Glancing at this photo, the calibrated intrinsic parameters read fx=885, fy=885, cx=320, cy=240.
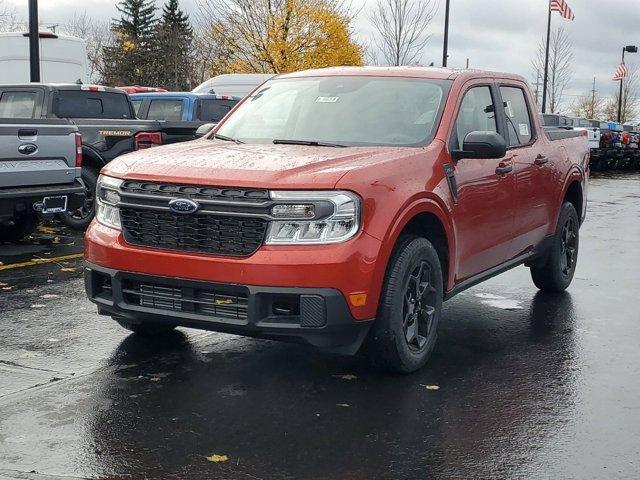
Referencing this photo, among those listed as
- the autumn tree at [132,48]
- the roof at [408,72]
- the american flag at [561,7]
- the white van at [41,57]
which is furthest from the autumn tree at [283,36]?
the roof at [408,72]

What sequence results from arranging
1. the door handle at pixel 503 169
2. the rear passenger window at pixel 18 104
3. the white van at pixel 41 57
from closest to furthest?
the door handle at pixel 503 169 → the rear passenger window at pixel 18 104 → the white van at pixel 41 57

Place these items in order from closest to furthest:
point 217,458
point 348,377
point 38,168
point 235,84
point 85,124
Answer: point 217,458
point 348,377
point 38,168
point 85,124
point 235,84

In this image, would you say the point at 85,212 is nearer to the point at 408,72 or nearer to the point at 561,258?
the point at 561,258

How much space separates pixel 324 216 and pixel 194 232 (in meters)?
0.74

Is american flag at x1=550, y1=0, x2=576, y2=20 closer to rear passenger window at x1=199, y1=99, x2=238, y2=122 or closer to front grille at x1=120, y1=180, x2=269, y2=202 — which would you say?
rear passenger window at x1=199, y1=99, x2=238, y2=122

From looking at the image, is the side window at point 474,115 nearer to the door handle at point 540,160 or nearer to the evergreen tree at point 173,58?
the door handle at point 540,160

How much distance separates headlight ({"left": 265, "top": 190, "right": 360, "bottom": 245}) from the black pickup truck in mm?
7350

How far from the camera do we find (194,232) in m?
4.84

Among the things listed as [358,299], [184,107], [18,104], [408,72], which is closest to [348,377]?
[358,299]

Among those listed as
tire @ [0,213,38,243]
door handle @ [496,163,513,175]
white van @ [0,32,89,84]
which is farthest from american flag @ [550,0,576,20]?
door handle @ [496,163,513,175]

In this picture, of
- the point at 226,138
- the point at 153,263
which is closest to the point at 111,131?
the point at 226,138

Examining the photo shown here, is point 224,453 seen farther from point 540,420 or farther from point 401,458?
point 540,420

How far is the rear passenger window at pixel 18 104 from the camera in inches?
473

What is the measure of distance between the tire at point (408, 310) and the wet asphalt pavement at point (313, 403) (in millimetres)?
146
